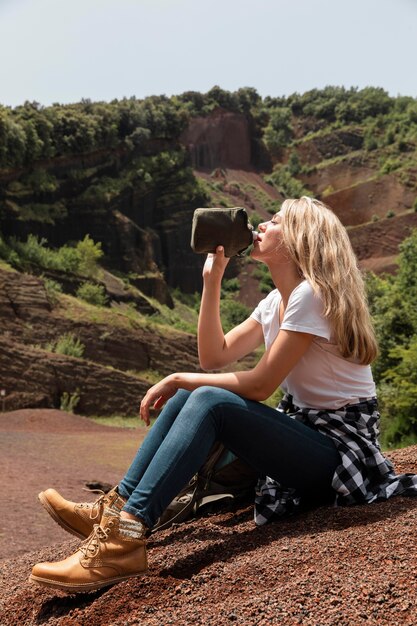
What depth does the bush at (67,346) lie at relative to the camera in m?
16.9

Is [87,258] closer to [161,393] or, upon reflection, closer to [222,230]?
[222,230]

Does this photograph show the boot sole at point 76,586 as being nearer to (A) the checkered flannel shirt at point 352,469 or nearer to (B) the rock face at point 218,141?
(A) the checkered flannel shirt at point 352,469

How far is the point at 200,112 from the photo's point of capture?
68.3m

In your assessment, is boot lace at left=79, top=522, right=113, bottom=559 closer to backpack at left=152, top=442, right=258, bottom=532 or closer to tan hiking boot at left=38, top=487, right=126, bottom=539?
tan hiking boot at left=38, top=487, right=126, bottom=539

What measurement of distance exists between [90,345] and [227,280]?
31.6m

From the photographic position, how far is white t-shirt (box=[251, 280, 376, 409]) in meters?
2.78

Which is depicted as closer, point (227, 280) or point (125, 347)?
point (125, 347)

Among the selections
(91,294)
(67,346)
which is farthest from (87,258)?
(67,346)

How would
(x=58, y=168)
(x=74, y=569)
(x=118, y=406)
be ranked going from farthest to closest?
(x=58, y=168) → (x=118, y=406) → (x=74, y=569)

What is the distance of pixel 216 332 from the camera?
3.32 meters

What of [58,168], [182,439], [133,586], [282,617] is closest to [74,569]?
[133,586]

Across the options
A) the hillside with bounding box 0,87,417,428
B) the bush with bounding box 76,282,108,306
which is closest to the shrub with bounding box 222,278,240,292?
the hillside with bounding box 0,87,417,428

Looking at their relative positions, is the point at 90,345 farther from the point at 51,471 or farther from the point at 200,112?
the point at 200,112

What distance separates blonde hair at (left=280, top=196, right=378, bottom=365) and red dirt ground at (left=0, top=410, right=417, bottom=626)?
2.22 feet
